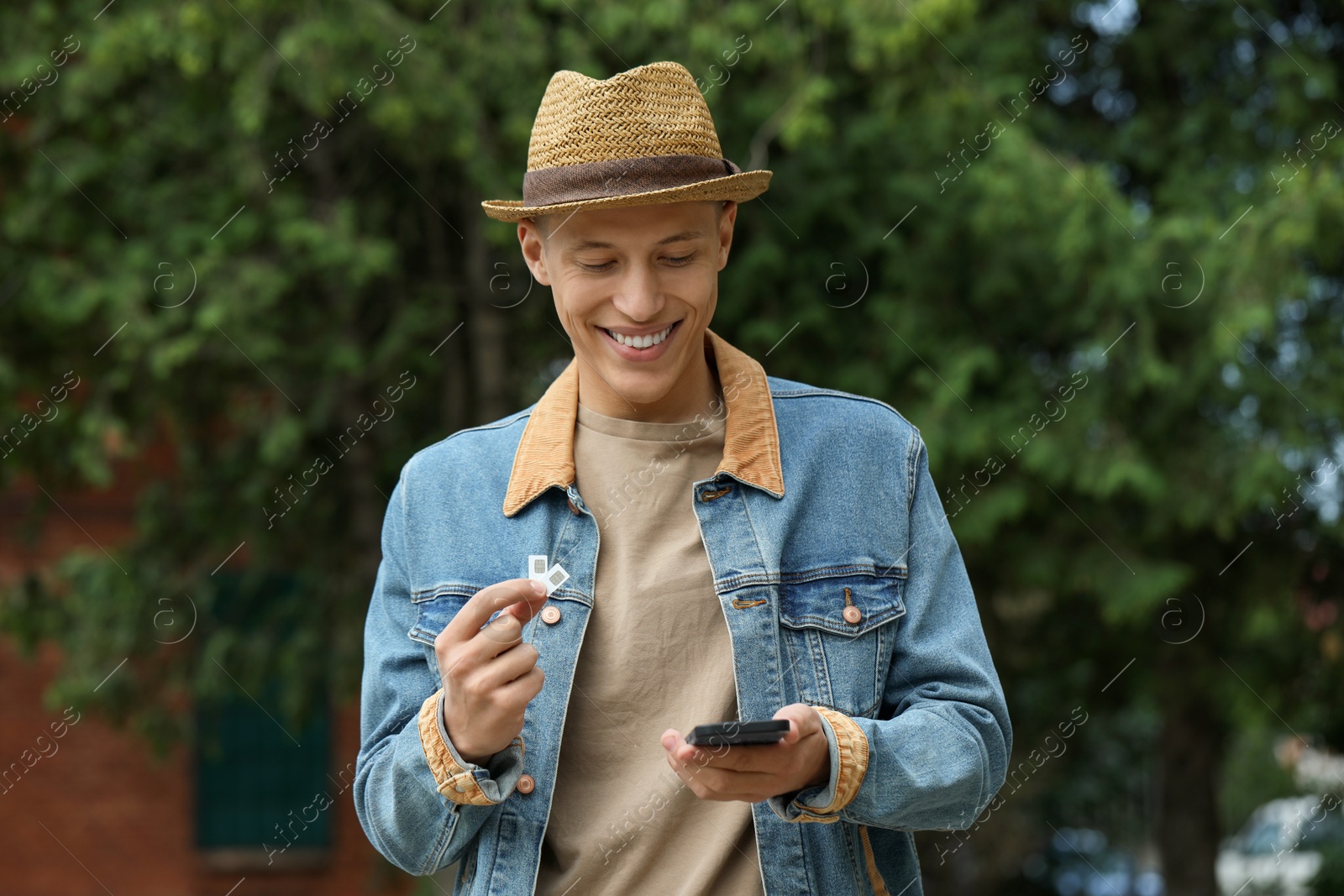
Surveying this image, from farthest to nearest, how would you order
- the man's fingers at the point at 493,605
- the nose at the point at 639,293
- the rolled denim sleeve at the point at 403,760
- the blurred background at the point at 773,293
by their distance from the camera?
the blurred background at the point at 773,293
the nose at the point at 639,293
the rolled denim sleeve at the point at 403,760
the man's fingers at the point at 493,605

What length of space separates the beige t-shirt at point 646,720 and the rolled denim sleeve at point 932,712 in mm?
195

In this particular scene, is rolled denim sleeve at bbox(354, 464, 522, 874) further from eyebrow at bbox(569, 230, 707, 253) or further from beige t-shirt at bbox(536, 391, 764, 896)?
eyebrow at bbox(569, 230, 707, 253)

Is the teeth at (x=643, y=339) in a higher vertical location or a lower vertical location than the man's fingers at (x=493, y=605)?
higher

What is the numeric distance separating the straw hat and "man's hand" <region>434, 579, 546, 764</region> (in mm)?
533

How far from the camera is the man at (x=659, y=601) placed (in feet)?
5.86

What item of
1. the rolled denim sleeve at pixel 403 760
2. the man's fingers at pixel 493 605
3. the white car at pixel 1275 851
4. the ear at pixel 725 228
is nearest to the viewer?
the man's fingers at pixel 493 605

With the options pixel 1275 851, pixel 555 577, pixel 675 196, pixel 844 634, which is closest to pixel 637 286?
pixel 675 196

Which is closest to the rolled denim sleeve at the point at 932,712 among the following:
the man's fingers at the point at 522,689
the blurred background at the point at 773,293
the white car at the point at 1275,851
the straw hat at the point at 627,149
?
the man's fingers at the point at 522,689

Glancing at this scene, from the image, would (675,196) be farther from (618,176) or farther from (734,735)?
(734,735)

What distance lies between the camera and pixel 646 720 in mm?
Result: 1856

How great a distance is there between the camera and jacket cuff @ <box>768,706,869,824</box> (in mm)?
1672

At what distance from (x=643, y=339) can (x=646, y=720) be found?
51 centimetres

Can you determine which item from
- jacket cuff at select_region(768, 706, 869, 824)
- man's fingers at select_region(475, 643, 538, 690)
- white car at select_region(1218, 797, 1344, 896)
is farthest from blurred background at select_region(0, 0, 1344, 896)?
man's fingers at select_region(475, 643, 538, 690)

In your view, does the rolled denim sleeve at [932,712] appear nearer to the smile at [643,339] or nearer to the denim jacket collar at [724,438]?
the denim jacket collar at [724,438]
